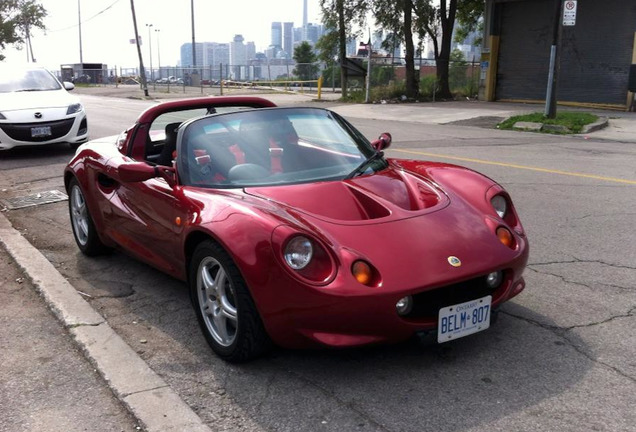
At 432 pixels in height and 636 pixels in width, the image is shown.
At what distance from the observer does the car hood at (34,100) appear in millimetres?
11039

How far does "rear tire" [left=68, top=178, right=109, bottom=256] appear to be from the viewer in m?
5.35

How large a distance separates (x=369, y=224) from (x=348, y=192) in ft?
1.34

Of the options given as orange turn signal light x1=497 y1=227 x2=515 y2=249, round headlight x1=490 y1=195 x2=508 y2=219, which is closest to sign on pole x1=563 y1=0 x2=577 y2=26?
round headlight x1=490 y1=195 x2=508 y2=219

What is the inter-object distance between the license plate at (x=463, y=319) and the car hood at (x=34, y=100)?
9999 millimetres

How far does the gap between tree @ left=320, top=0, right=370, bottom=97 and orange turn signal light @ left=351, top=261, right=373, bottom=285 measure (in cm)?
2493

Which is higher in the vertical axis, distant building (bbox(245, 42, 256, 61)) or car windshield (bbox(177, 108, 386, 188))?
distant building (bbox(245, 42, 256, 61))

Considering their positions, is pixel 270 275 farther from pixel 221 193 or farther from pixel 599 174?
pixel 599 174

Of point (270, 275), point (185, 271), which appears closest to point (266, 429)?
point (270, 275)

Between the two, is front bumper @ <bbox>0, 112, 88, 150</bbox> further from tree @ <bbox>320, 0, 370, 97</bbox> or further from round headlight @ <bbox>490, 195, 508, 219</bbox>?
tree @ <bbox>320, 0, 370, 97</bbox>

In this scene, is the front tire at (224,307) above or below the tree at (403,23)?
below

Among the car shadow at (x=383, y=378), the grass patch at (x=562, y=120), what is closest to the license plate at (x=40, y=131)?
the car shadow at (x=383, y=378)

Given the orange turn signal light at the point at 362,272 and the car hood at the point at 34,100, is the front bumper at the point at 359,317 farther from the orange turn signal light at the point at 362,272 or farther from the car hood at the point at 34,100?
the car hood at the point at 34,100

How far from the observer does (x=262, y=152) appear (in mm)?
4020

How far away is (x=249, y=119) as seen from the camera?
4211 millimetres
